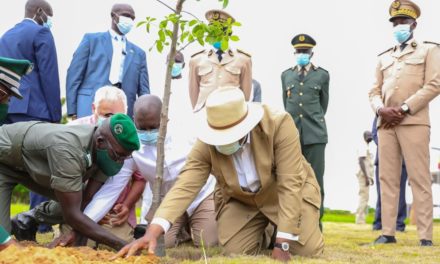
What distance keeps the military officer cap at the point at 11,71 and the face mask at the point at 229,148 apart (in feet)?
4.97

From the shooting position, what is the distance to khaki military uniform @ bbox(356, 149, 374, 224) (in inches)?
Result: 617

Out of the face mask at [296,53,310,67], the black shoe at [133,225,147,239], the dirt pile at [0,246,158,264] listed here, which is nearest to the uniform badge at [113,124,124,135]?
the dirt pile at [0,246,158,264]

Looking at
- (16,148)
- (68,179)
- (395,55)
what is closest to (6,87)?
(16,148)

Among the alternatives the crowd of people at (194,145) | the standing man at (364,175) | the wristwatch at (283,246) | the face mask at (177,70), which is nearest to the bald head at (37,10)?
the crowd of people at (194,145)

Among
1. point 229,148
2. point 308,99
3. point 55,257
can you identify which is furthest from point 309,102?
point 55,257

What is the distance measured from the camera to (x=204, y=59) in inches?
316

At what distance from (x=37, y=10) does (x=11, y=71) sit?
2324 mm

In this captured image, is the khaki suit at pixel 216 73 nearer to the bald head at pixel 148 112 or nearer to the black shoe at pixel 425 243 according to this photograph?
the bald head at pixel 148 112

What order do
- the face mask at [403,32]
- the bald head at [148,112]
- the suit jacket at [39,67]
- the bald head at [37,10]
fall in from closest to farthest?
the bald head at [148,112]
the suit jacket at [39,67]
the bald head at [37,10]
the face mask at [403,32]

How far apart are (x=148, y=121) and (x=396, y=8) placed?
3.15m

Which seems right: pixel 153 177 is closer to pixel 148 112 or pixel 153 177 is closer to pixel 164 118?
pixel 148 112

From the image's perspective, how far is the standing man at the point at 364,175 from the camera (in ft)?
51.3

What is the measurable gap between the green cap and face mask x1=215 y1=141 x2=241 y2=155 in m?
0.56

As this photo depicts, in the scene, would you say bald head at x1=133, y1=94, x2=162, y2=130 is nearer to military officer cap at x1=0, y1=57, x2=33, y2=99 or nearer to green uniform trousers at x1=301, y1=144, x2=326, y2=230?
military officer cap at x1=0, y1=57, x2=33, y2=99
